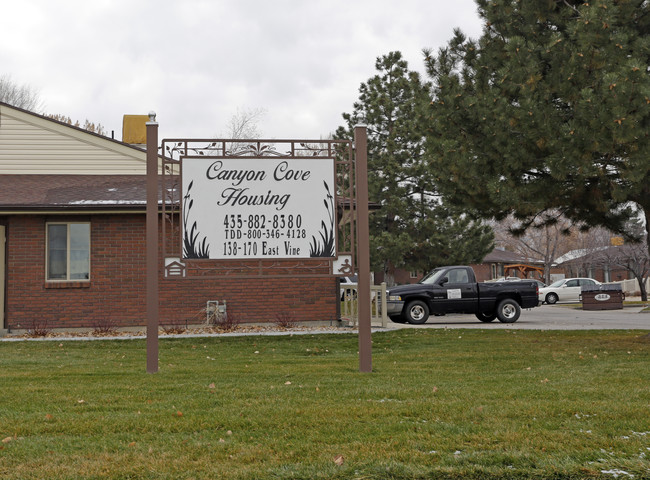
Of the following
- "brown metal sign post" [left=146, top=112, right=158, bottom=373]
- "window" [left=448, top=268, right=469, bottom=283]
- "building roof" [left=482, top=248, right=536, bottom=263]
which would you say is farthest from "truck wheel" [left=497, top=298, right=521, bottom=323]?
"building roof" [left=482, top=248, right=536, bottom=263]

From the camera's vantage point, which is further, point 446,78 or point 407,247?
point 407,247

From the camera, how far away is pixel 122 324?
16703mm

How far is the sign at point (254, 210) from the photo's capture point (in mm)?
9336

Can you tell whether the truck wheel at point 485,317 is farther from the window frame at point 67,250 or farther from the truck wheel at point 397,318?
the window frame at point 67,250

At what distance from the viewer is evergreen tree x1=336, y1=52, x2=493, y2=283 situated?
104ft

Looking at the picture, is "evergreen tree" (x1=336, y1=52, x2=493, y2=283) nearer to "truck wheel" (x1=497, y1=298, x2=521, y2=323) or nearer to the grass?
"truck wheel" (x1=497, y1=298, x2=521, y2=323)

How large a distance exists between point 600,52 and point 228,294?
10315mm

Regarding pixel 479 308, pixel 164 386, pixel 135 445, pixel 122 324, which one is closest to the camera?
pixel 135 445

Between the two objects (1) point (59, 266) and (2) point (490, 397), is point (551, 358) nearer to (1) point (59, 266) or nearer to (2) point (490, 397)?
(2) point (490, 397)

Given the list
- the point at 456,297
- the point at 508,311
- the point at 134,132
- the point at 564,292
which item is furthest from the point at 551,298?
the point at 134,132

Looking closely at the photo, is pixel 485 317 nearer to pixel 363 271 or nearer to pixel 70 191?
pixel 70 191

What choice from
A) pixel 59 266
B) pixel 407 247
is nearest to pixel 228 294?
pixel 59 266

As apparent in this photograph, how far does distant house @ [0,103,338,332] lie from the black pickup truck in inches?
137

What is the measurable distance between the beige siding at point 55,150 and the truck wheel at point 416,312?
873 centimetres
